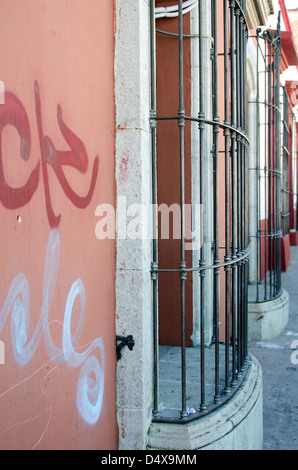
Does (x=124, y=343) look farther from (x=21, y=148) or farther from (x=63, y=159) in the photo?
(x=21, y=148)

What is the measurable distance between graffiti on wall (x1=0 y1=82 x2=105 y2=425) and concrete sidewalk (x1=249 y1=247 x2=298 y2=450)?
185 centimetres

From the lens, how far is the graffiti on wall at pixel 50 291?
1575mm

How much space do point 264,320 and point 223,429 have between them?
3.48 metres

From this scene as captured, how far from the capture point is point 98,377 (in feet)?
7.57

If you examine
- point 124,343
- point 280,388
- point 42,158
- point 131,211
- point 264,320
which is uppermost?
point 42,158

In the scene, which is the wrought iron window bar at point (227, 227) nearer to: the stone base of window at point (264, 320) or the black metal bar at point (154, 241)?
the black metal bar at point (154, 241)

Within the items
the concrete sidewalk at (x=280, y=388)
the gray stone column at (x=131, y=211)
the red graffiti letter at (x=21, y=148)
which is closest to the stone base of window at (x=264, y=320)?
A: the concrete sidewalk at (x=280, y=388)

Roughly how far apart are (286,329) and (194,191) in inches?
126

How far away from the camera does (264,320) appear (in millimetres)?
6016

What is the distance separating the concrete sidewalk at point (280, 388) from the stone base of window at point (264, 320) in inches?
3.7

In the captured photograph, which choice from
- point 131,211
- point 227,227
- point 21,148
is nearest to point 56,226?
point 21,148

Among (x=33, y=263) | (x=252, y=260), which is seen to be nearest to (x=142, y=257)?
(x=33, y=263)

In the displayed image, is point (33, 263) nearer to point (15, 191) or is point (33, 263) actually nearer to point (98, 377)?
point (15, 191)
